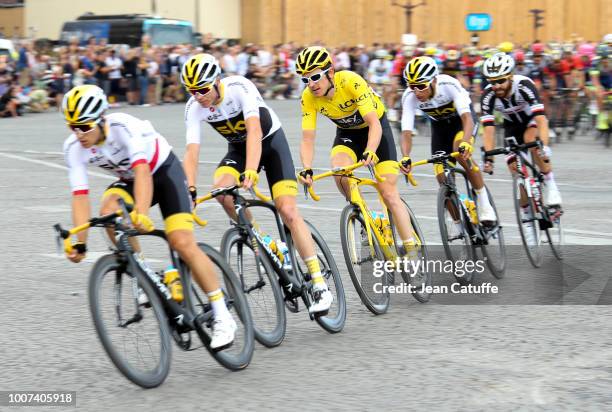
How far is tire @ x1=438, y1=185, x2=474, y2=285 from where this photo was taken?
9.32m

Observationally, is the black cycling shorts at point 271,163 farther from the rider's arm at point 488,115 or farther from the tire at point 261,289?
the rider's arm at point 488,115

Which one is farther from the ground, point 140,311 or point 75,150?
point 75,150

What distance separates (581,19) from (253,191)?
4940 cm

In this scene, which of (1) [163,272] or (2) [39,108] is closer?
(1) [163,272]

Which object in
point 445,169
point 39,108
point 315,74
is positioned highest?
point 315,74

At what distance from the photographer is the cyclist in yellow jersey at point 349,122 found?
8.13 meters

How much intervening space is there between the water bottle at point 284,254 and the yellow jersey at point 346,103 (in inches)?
47.4

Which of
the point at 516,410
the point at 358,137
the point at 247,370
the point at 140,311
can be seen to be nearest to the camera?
the point at 516,410

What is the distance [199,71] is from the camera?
7164 mm

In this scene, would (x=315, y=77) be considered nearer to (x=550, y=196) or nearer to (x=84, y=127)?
(x=84, y=127)

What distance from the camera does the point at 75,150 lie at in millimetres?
6410

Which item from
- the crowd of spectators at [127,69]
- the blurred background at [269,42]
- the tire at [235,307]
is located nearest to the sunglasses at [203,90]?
the tire at [235,307]

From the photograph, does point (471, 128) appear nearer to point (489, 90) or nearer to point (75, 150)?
point (489, 90)

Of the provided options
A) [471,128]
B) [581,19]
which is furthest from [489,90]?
[581,19]
